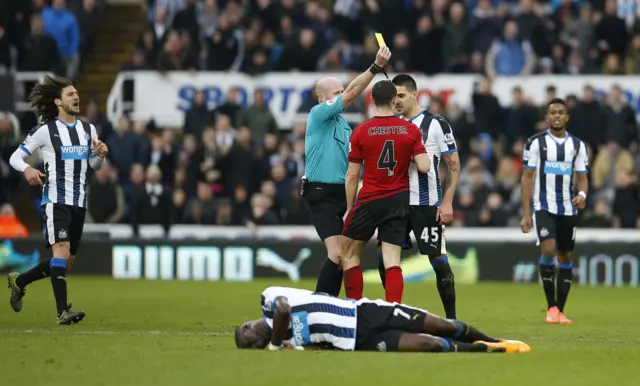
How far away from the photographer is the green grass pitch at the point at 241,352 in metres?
8.88

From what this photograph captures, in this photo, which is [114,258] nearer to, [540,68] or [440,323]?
[540,68]

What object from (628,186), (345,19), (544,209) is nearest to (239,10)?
(345,19)

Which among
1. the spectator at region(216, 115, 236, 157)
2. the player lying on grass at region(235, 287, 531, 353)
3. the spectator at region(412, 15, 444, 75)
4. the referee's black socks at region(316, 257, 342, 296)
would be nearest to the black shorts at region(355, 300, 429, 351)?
the player lying on grass at region(235, 287, 531, 353)

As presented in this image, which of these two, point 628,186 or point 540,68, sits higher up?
point 540,68

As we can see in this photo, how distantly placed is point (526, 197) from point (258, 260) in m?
8.10

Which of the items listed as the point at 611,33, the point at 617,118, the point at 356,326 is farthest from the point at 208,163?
the point at 356,326

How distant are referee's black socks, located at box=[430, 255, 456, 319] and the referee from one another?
3.14 ft

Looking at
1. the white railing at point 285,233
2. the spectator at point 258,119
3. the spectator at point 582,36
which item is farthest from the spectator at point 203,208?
the spectator at point 582,36

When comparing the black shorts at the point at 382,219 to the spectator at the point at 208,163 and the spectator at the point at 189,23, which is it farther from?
the spectator at the point at 189,23

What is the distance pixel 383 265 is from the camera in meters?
12.8

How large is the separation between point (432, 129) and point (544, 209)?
9.35 ft

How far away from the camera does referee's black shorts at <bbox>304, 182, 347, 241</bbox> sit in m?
12.6

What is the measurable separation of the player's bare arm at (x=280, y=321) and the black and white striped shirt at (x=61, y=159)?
408 cm

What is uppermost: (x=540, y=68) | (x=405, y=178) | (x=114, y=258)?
(x=540, y=68)
